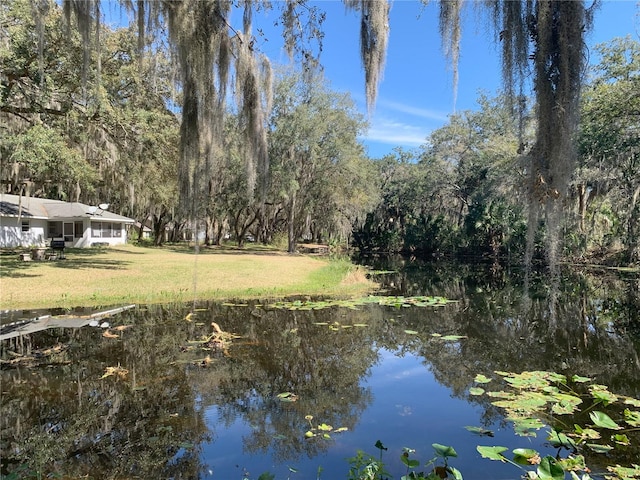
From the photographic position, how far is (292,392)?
4.52 metres

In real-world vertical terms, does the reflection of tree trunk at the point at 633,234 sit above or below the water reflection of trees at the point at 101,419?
above

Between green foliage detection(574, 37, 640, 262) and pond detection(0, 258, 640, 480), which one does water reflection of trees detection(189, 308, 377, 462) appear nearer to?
pond detection(0, 258, 640, 480)

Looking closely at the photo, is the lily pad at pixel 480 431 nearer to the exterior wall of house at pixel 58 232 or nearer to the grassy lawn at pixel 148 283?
the grassy lawn at pixel 148 283

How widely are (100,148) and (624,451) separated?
1407cm

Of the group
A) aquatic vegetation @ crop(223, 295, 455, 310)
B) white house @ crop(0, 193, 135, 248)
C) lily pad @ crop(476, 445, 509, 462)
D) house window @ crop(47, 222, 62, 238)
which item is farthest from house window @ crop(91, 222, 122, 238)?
lily pad @ crop(476, 445, 509, 462)

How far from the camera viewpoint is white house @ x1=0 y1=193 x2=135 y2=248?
22.7 meters

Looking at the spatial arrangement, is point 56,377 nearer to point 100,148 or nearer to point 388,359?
point 388,359

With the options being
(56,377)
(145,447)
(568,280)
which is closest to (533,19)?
(145,447)

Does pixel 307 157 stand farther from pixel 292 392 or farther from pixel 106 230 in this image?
pixel 292 392

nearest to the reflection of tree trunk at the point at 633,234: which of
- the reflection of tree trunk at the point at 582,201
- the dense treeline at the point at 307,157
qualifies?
the dense treeline at the point at 307,157

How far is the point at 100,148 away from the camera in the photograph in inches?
510

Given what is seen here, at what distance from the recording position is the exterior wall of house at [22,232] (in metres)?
22.5

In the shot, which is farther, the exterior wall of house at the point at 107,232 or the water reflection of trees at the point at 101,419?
the exterior wall of house at the point at 107,232

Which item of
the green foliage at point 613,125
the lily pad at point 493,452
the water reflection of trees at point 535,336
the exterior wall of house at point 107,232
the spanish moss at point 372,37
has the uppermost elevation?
the green foliage at point 613,125
